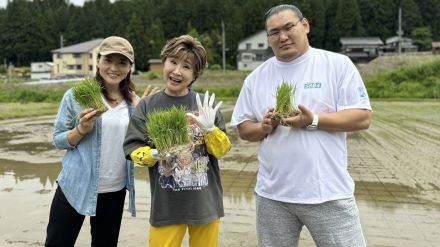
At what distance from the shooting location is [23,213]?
5.64 m

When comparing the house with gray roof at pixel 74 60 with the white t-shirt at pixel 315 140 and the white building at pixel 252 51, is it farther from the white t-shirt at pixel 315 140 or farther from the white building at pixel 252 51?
the white t-shirt at pixel 315 140

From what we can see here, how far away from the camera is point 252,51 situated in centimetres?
6744

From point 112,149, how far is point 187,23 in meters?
83.3

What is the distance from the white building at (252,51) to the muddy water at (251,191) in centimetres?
5461

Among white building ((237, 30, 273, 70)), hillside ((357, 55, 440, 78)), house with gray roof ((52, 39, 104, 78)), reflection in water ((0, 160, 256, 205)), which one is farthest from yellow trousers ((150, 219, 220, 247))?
house with gray roof ((52, 39, 104, 78))

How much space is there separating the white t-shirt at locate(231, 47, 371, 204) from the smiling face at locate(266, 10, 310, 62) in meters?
0.06

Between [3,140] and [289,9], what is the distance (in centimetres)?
1270

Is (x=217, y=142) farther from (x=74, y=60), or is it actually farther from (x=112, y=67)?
(x=74, y=60)

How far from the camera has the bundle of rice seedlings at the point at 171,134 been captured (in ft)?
8.02

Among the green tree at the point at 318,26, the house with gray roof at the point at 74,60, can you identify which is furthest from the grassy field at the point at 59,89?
the green tree at the point at 318,26

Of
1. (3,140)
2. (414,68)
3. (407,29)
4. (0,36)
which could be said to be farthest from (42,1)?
(3,140)

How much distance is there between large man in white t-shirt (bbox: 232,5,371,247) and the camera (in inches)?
96.6

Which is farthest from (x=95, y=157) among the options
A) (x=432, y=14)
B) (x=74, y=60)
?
(x=432, y=14)

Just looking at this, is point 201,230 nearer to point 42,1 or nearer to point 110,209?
point 110,209
